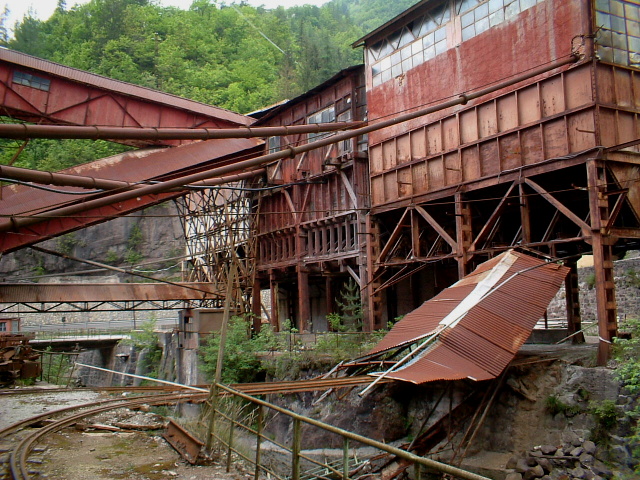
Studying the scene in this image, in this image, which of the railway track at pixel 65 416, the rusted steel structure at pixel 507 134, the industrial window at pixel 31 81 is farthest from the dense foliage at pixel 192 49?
the railway track at pixel 65 416

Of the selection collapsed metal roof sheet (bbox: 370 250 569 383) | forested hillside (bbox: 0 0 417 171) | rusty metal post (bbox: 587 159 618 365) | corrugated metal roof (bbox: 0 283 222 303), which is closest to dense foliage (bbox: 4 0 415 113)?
forested hillside (bbox: 0 0 417 171)

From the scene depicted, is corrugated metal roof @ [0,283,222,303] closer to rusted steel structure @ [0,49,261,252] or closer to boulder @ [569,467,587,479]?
rusted steel structure @ [0,49,261,252]

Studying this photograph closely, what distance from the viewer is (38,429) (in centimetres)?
880

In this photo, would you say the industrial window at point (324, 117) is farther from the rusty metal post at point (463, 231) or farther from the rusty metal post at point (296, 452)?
the rusty metal post at point (296, 452)

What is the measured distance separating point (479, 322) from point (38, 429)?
825cm

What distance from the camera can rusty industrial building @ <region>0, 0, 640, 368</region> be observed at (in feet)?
39.2

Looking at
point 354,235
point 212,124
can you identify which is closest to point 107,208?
point 212,124

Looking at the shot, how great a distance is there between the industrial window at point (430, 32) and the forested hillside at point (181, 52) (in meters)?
27.7

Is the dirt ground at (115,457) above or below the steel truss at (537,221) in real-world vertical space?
below

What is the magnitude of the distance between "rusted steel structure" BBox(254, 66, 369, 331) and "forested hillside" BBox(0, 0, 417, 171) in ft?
76.3

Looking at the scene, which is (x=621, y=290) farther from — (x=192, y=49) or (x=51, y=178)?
(x=192, y=49)

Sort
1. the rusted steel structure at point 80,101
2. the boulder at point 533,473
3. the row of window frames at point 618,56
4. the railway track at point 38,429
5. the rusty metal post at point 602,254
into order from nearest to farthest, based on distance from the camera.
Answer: the railway track at point 38,429
the boulder at point 533,473
the rusty metal post at point 602,254
the row of window frames at point 618,56
the rusted steel structure at point 80,101

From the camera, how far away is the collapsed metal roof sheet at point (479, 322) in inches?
408

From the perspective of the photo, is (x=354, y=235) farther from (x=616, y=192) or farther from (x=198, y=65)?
(x=198, y=65)
